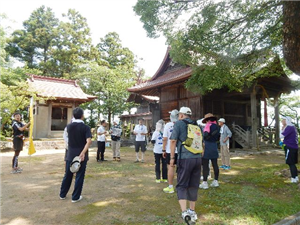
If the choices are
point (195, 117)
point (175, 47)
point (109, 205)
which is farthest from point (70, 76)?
point (109, 205)

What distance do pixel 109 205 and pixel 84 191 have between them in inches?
47.7

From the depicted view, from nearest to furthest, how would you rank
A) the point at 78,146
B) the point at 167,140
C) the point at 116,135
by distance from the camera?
the point at 78,146 < the point at 167,140 < the point at 116,135

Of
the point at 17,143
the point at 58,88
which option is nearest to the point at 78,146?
the point at 17,143

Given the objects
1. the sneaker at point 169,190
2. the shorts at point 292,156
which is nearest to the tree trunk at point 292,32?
the shorts at point 292,156

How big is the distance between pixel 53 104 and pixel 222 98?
14689 millimetres

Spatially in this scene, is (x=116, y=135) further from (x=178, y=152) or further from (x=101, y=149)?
(x=178, y=152)

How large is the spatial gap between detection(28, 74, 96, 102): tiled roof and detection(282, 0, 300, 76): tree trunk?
16.9 m

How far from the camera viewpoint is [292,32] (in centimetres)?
468

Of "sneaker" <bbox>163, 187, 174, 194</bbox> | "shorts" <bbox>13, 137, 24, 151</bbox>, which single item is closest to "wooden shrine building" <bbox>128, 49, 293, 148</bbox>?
"sneaker" <bbox>163, 187, 174, 194</bbox>

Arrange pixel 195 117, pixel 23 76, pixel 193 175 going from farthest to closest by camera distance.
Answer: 1. pixel 23 76
2. pixel 195 117
3. pixel 193 175

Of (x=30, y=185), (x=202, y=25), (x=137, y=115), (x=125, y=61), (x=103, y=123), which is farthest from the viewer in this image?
(x=125, y=61)

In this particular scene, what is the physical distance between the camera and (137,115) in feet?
87.5

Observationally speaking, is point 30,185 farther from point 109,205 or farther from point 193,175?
point 193,175

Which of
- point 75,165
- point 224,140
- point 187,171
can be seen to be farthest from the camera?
point 224,140
